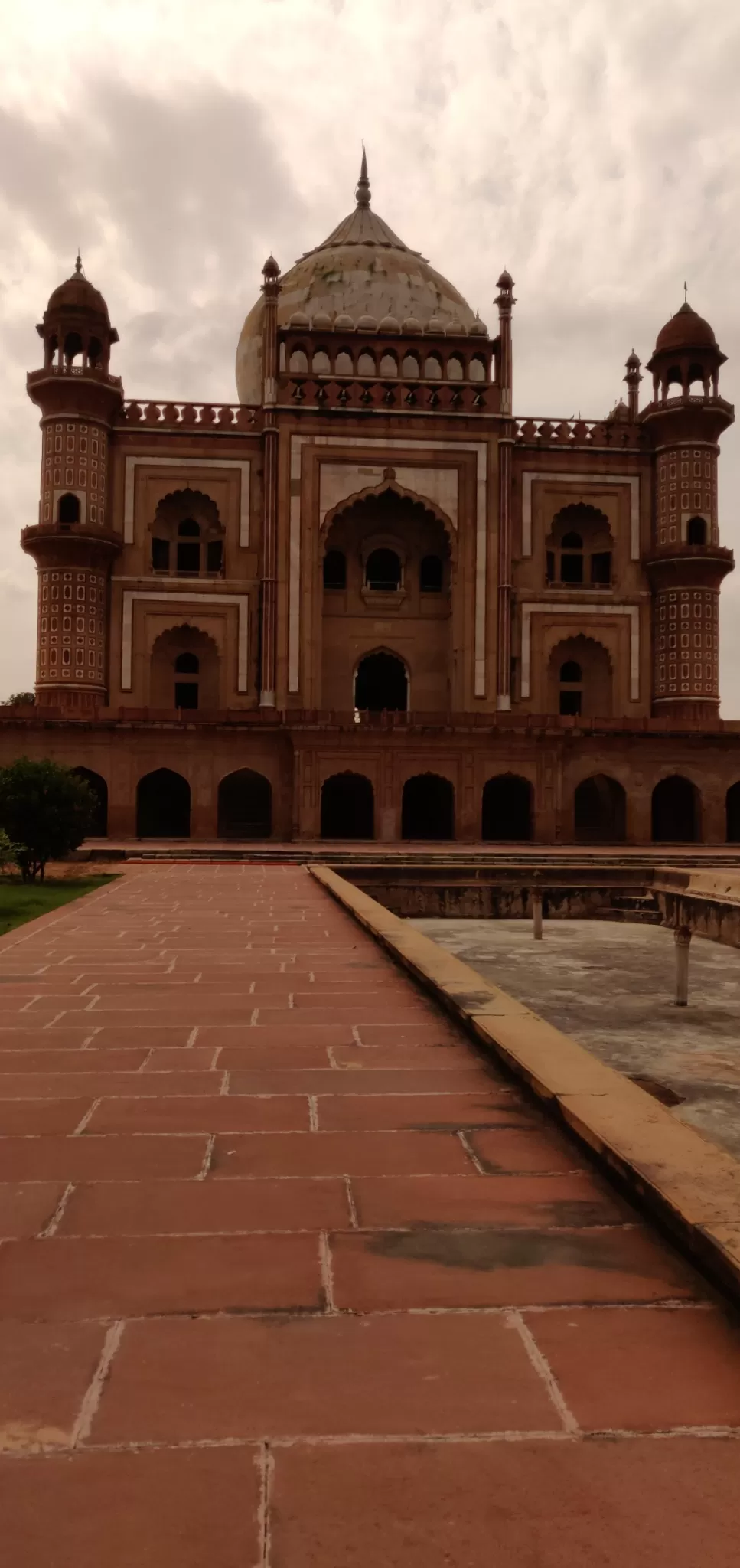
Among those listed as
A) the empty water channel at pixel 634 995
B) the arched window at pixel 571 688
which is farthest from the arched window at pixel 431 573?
the empty water channel at pixel 634 995

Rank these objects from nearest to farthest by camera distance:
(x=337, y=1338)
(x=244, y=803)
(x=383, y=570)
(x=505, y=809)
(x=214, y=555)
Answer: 1. (x=337, y=1338)
2. (x=505, y=809)
3. (x=244, y=803)
4. (x=214, y=555)
5. (x=383, y=570)

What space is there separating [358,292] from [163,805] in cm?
1409

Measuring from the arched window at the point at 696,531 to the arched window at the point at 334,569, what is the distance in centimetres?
789

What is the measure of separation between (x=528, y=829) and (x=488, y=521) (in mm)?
7424

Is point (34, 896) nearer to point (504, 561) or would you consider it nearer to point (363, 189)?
point (504, 561)

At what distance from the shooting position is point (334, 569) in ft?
83.2

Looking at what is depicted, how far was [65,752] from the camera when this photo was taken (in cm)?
1892

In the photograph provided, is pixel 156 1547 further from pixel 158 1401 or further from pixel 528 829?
pixel 528 829

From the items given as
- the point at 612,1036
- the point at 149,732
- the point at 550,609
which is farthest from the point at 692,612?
the point at 612,1036

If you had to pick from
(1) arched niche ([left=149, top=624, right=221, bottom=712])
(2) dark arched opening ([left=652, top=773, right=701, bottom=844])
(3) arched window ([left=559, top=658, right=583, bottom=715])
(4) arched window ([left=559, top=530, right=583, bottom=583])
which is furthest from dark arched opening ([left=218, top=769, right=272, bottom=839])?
(4) arched window ([left=559, top=530, right=583, bottom=583])

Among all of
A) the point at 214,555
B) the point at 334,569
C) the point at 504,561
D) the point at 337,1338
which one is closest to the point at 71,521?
the point at 214,555

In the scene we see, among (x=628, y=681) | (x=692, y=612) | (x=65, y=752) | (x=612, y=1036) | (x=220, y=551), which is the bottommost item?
(x=612, y=1036)

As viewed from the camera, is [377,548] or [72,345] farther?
[377,548]

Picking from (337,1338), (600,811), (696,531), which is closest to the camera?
(337,1338)
